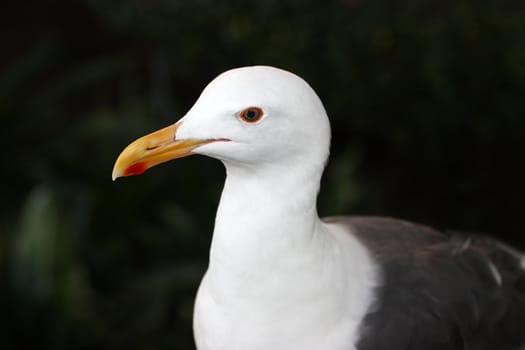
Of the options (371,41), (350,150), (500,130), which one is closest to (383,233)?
(371,41)

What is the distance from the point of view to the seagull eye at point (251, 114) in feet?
3.51

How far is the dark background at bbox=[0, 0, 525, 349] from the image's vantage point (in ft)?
7.30

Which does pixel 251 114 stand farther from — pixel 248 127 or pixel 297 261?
pixel 297 261

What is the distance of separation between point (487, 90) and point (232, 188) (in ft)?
5.94

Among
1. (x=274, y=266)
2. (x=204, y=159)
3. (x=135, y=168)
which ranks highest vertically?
(x=135, y=168)

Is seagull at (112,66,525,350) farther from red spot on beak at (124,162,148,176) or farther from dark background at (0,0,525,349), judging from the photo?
dark background at (0,0,525,349)

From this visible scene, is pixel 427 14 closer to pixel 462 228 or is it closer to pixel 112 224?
pixel 462 228

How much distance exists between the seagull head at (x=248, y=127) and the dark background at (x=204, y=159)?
3.75 ft

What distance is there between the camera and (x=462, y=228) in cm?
304

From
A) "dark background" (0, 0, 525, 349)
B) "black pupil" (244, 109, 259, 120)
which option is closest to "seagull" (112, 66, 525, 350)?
"black pupil" (244, 109, 259, 120)

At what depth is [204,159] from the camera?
2969mm

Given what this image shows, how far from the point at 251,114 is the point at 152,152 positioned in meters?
0.15

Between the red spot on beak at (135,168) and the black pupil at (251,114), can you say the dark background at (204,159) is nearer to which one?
the red spot on beak at (135,168)

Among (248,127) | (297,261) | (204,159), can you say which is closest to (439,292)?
(297,261)
